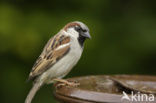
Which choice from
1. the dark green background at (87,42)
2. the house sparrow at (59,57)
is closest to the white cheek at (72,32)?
the house sparrow at (59,57)

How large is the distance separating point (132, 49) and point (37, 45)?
3.41 feet

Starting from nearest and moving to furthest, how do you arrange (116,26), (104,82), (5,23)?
1. (104,82)
2. (5,23)
3. (116,26)

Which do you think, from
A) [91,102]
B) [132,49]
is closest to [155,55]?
[132,49]

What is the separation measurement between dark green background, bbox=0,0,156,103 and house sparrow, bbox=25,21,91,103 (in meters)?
0.88

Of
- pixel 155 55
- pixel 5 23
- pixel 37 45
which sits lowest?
pixel 155 55

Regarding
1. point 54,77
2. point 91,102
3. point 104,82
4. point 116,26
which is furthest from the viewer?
point 116,26

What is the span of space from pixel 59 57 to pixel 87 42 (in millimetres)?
1041

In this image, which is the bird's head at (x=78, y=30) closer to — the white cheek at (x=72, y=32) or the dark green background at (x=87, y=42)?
the white cheek at (x=72, y=32)

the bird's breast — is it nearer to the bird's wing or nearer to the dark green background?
the bird's wing

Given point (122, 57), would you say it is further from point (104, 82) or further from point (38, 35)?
point (104, 82)

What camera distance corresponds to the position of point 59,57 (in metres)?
3.21

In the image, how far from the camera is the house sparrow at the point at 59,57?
3.20 metres

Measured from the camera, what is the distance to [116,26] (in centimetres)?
441

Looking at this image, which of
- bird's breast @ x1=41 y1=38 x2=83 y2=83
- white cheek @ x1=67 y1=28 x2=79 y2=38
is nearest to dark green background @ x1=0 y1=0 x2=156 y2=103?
white cheek @ x1=67 y1=28 x2=79 y2=38
